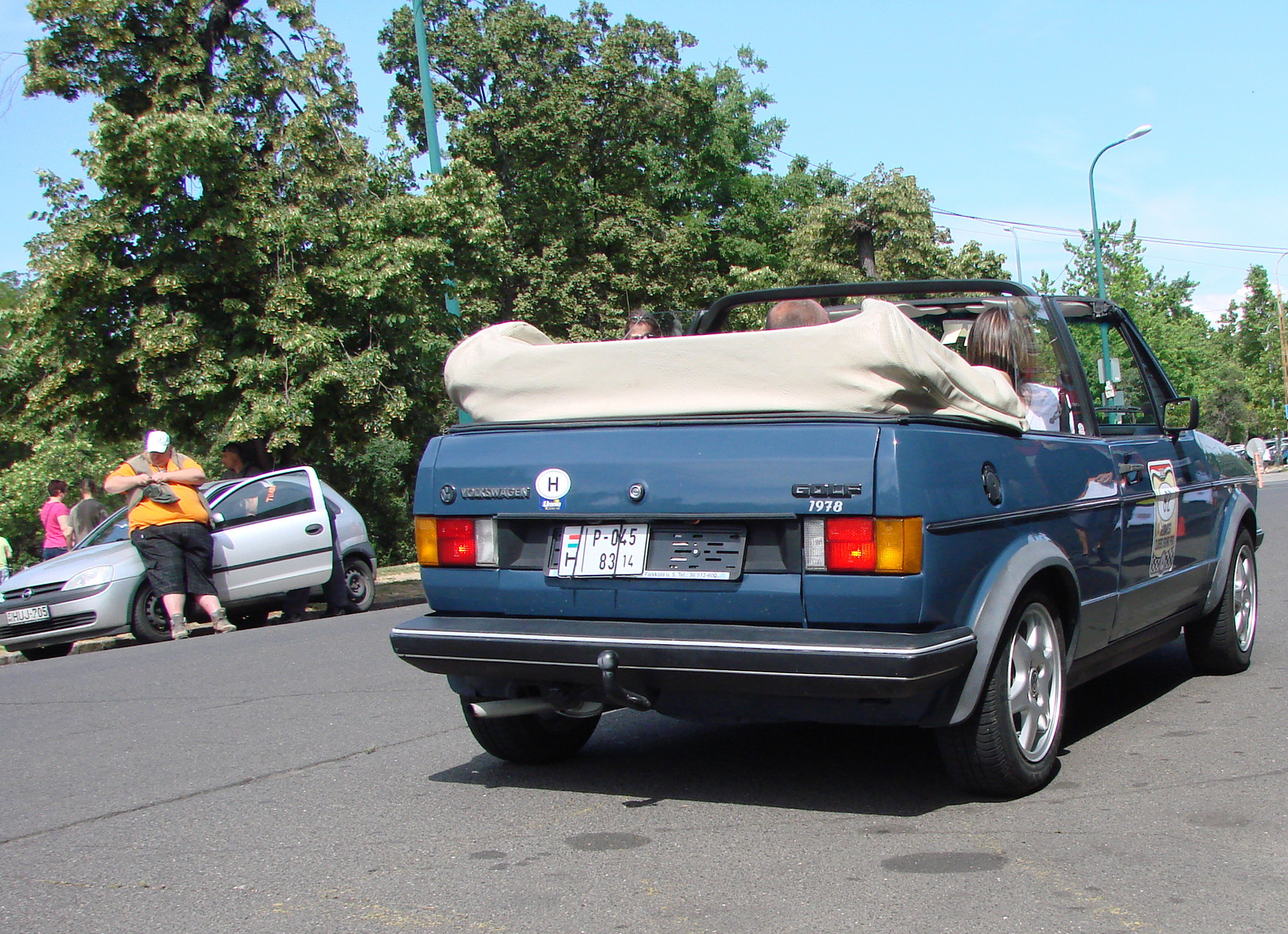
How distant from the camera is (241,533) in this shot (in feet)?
39.9

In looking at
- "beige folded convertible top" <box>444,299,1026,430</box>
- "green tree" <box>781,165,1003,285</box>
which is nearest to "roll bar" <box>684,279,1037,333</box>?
"beige folded convertible top" <box>444,299,1026,430</box>

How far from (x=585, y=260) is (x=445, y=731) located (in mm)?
26879

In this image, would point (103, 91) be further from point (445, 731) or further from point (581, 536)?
point (581, 536)

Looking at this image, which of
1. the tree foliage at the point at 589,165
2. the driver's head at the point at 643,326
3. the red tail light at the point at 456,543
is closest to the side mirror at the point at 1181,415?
the driver's head at the point at 643,326

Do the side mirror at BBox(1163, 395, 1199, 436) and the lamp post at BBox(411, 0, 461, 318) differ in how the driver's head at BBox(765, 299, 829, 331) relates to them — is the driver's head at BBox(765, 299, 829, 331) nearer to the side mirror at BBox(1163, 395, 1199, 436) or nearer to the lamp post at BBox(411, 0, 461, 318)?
the side mirror at BBox(1163, 395, 1199, 436)

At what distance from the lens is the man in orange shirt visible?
11164 millimetres

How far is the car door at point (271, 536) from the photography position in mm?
12039

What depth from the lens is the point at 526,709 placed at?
434 cm

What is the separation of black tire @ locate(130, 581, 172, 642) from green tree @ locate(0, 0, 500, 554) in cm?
389

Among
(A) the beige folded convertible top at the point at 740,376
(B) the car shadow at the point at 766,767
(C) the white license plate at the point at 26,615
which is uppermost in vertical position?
(A) the beige folded convertible top at the point at 740,376

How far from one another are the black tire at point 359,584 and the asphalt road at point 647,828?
7.41 m

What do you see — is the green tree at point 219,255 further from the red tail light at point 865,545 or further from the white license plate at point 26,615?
the red tail light at point 865,545

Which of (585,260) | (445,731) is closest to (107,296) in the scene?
(445,731)

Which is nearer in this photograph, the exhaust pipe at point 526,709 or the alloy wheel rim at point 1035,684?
the alloy wheel rim at point 1035,684
